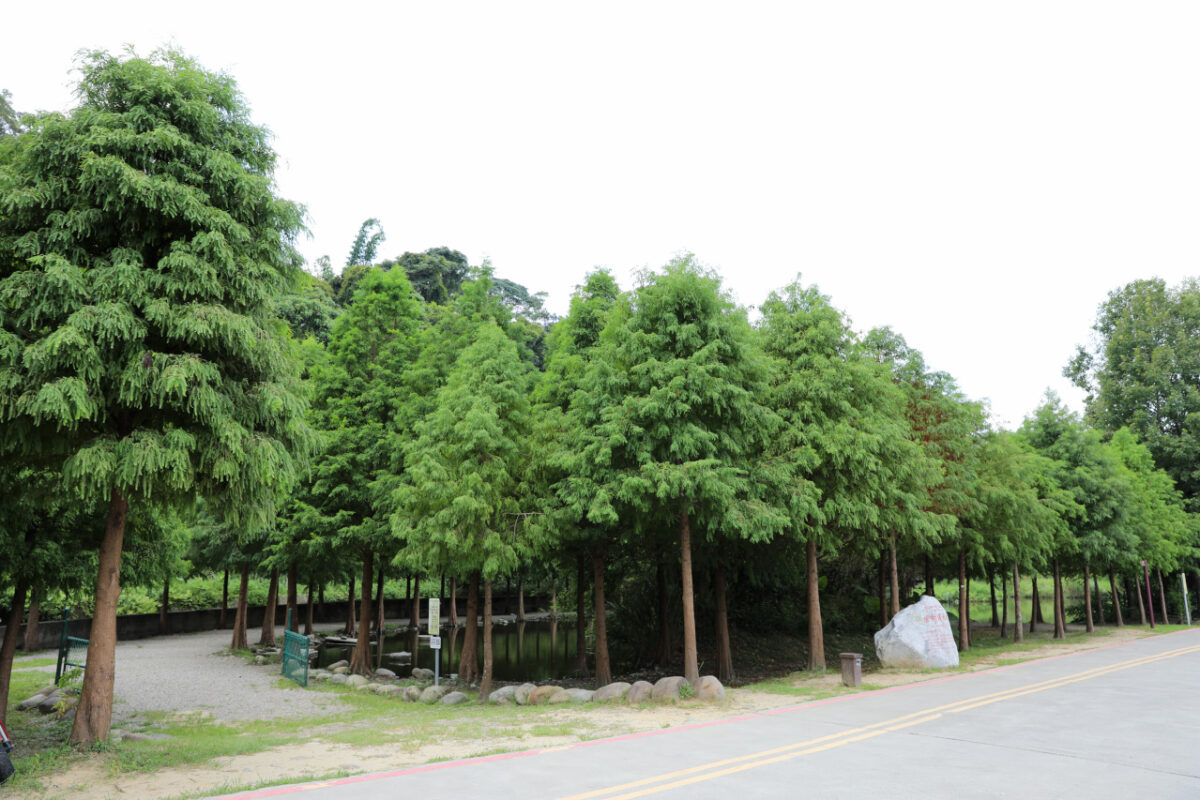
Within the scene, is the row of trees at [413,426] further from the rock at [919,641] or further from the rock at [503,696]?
the rock at [503,696]

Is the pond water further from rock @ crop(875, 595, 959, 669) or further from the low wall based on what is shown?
rock @ crop(875, 595, 959, 669)

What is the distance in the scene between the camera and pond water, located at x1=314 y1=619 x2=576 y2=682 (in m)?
25.6

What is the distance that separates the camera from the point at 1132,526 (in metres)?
33.8

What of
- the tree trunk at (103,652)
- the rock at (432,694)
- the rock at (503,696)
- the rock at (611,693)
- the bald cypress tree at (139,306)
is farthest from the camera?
the rock at (432,694)

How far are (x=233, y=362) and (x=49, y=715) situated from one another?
9879 millimetres

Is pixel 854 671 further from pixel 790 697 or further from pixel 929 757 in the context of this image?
pixel 929 757

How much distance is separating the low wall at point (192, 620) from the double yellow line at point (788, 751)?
27.7m

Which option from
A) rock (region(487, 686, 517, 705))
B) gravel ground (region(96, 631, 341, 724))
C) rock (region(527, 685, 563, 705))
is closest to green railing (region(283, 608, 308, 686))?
gravel ground (region(96, 631, 341, 724))

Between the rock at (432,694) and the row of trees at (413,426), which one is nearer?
the row of trees at (413,426)

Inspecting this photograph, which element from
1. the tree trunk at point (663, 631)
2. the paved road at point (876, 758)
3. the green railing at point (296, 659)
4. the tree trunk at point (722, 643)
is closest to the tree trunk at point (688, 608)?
the paved road at point (876, 758)

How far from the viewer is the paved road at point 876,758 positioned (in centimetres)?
772

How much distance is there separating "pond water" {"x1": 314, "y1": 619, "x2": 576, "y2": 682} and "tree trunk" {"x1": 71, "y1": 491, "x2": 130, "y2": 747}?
1435cm

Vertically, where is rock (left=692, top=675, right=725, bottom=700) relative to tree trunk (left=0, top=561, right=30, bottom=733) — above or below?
below

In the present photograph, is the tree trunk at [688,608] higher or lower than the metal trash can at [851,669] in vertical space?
higher
